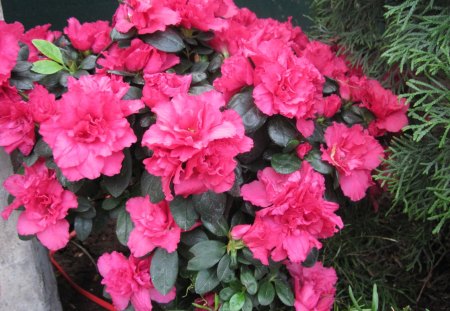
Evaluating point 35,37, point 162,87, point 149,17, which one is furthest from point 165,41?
point 35,37

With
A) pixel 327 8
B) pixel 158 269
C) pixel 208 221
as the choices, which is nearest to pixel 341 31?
pixel 327 8

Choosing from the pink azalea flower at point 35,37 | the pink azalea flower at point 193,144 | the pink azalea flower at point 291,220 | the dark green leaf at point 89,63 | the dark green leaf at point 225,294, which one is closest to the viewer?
the pink azalea flower at point 193,144

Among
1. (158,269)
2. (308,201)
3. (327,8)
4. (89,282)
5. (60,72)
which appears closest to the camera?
(308,201)

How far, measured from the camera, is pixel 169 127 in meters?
1.08

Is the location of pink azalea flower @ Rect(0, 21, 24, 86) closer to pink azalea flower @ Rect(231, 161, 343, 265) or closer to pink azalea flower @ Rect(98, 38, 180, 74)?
pink azalea flower @ Rect(98, 38, 180, 74)

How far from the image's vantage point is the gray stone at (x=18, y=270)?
5.10ft

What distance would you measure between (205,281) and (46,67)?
69cm

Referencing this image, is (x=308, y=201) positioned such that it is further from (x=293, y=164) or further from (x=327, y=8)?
(x=327, y=8)

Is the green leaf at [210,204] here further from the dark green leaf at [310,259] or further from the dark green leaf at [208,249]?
the dark green leaf at [310,259]

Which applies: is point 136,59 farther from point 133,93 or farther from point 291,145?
point 291,145

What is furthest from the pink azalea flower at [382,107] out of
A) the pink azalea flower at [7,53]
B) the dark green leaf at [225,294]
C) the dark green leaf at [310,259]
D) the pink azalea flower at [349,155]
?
the pink azalea flower at [7,53]

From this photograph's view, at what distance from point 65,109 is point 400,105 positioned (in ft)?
2.92

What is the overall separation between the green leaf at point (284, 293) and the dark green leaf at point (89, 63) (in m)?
0.76

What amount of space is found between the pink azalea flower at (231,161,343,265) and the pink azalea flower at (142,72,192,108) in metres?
0.29
